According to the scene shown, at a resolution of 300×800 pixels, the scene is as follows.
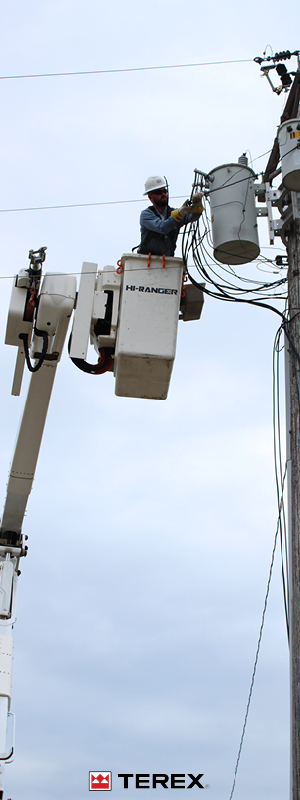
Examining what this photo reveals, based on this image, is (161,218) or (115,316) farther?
(161,218)

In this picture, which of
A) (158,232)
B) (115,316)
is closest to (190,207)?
(158,232)

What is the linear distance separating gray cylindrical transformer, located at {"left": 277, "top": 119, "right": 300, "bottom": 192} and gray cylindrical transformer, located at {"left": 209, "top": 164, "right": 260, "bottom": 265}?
39cm

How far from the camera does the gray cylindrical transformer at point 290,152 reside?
5500 mm

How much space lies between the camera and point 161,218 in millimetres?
6152

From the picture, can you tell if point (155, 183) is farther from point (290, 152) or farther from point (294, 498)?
point (294, 498)

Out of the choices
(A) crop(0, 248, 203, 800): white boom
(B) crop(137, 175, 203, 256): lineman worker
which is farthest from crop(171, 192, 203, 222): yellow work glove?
(A) crop(0, 248, 203, 800): white boom

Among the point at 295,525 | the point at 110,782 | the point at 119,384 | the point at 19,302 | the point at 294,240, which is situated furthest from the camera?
the point at 110,782

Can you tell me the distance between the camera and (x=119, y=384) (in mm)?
5941

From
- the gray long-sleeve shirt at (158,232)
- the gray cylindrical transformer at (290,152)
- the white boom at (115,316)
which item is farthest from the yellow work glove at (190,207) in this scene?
the gray cylindrical transformer at (290,152)

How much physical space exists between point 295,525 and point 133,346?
5.84 feet

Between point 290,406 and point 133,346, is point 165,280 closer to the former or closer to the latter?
point 133,346

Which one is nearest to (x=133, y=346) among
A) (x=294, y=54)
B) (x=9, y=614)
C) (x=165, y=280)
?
(x=165, y=280)

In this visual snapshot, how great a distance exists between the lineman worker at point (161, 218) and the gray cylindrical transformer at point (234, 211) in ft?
0.64

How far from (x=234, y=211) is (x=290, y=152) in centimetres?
60
